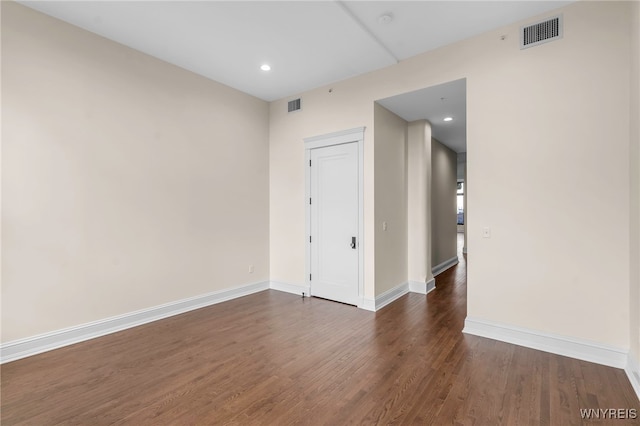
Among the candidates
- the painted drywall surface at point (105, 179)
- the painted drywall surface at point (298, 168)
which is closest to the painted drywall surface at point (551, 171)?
the painted drywall surface at point (298, 168)

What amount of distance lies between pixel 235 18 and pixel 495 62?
2.93 m

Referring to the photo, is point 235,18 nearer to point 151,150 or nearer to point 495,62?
point 151,150

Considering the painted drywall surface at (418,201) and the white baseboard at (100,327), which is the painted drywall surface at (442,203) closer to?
the painted drywall surface at (418,201)

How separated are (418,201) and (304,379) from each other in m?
3.69

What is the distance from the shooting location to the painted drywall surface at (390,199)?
4445mm

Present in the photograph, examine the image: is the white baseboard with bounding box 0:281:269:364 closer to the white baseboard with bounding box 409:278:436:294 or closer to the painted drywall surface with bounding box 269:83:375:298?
the painted drywall surface with bounding box 269:83:375:298

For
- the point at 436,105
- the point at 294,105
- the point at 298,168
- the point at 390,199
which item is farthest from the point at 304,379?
the point at 294,105

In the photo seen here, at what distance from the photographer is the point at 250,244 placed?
522 cm

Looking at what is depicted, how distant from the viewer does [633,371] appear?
8.07 ft

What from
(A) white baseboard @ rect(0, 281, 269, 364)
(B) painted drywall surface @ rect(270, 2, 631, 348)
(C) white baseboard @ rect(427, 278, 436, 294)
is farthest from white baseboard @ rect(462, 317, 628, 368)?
(A) white baseboard @ rect(0, 281, 269, 364)

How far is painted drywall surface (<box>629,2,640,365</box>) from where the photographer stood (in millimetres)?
2412

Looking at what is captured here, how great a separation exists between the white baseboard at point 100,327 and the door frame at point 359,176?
146 cm
